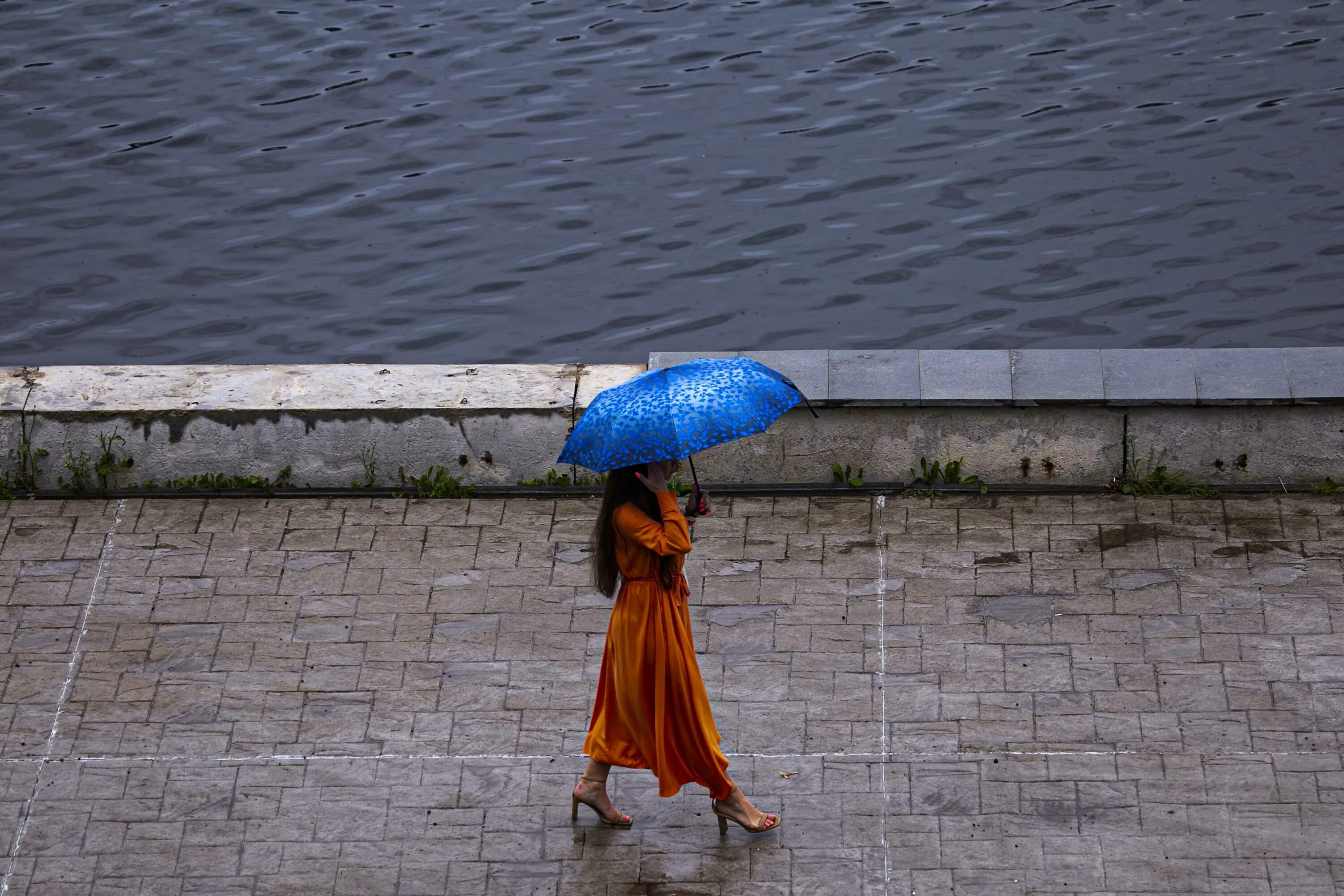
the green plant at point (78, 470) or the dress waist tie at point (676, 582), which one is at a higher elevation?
the dress waist tie at point (676, 582)

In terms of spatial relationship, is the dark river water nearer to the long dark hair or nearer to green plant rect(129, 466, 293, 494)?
green plant rect(129, 466, 293, 494)

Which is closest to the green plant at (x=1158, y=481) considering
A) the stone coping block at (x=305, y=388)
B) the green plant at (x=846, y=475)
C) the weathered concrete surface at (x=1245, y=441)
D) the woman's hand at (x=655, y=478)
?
the weathered concrete surface at (x=1245, y=441)

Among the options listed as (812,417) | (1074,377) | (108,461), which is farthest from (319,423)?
(1074,377)

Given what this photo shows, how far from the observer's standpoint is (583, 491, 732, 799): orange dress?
6.00 metres

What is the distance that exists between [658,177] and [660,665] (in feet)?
28.0

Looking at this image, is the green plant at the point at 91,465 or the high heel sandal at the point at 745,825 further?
the green plant at the point at 91,465

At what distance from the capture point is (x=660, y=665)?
605 cm

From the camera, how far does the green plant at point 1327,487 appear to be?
806 centimetres

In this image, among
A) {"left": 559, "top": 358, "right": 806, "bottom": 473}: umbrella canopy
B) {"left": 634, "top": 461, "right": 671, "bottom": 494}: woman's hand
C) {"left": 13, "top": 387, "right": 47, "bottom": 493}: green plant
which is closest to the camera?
{"left": 559, "top": 358, "right": 806, "bottom": 473}: umbrella canopy

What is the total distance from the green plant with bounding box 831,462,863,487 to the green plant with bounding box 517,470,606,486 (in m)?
1.22

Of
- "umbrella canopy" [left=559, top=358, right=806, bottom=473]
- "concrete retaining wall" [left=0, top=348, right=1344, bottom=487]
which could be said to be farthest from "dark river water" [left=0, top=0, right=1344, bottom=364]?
"umbrella canopy" [left=559, top=358, right=806, bottom=473]

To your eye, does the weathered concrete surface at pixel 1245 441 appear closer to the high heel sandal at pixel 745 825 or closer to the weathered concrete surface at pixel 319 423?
the weathered concrete surface at pixel 319 423

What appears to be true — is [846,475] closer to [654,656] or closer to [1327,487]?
[1327,487]

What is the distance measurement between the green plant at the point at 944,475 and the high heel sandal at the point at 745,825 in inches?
101
